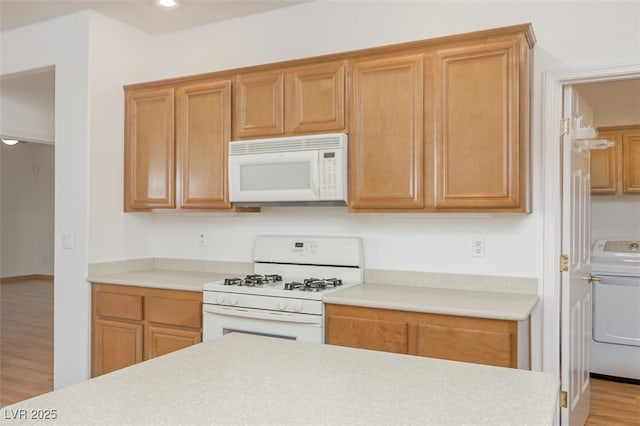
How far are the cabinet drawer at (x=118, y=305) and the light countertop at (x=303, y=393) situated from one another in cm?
196

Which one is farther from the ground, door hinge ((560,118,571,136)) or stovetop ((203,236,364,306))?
door hinge ((560,118,571,136))

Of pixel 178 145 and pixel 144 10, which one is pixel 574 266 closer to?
pixel 178 145

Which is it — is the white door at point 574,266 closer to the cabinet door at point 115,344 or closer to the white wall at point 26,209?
the cabinet door at point 115,344

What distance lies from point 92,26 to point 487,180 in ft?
8.91

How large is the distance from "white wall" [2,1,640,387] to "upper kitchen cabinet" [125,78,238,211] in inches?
5.5

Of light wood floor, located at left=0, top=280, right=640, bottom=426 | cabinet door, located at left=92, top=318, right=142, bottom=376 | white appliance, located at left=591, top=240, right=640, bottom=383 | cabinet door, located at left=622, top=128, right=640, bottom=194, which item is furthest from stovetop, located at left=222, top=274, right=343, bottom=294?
cabinet door, located at left=622, top=128, right=640, bottom=194

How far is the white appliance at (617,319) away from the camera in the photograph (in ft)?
12.4

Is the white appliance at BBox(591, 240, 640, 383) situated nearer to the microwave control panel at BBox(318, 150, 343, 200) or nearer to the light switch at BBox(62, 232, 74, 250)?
the microwave control panel at BBox(318, 150, 343, 200)

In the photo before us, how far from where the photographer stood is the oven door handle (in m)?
2.57

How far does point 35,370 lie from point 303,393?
373 centimetres

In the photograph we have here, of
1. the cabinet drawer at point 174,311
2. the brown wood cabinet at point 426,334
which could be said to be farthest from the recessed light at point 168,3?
the brown wood cabinet at point 426,334

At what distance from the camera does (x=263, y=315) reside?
269 cm

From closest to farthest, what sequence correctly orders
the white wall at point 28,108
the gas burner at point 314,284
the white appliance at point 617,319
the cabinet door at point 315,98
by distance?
the gas burner at point 314,284
the cabinet door at point 315,98
the white appliance at point 617,319
the white wall at point 28,108

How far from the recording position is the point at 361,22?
3.13 m
